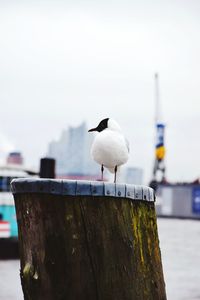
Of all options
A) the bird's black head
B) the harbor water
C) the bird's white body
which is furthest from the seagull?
the harbor water

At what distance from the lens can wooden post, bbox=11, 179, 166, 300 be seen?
263 centimetres

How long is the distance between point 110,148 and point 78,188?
1.30 m

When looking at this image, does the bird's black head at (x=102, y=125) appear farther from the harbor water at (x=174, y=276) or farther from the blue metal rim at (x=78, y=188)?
the harbor water at (x=174, y=276)

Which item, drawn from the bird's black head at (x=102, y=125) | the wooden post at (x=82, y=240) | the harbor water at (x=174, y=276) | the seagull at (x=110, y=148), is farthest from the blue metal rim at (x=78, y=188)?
the harbor water at (x=174, y=276)

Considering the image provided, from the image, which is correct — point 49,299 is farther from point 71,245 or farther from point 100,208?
point 100,208

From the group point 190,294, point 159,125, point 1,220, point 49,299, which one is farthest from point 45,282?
point 159,125

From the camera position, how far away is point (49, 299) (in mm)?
2705

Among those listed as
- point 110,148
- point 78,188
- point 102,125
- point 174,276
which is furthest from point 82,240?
point 174,276

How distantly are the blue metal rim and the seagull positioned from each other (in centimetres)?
114

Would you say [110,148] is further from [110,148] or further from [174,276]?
[174,276]

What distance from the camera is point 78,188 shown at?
2.62 m

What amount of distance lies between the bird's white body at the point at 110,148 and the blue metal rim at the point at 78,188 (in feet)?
3.75

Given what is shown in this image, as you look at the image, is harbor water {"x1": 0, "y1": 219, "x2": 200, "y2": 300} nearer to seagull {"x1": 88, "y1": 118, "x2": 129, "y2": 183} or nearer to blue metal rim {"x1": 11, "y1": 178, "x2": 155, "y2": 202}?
seagull {"x1": 88, "y1": 118, "x2": 129, "y2": 183}

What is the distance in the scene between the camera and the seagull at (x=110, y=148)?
3887mm
